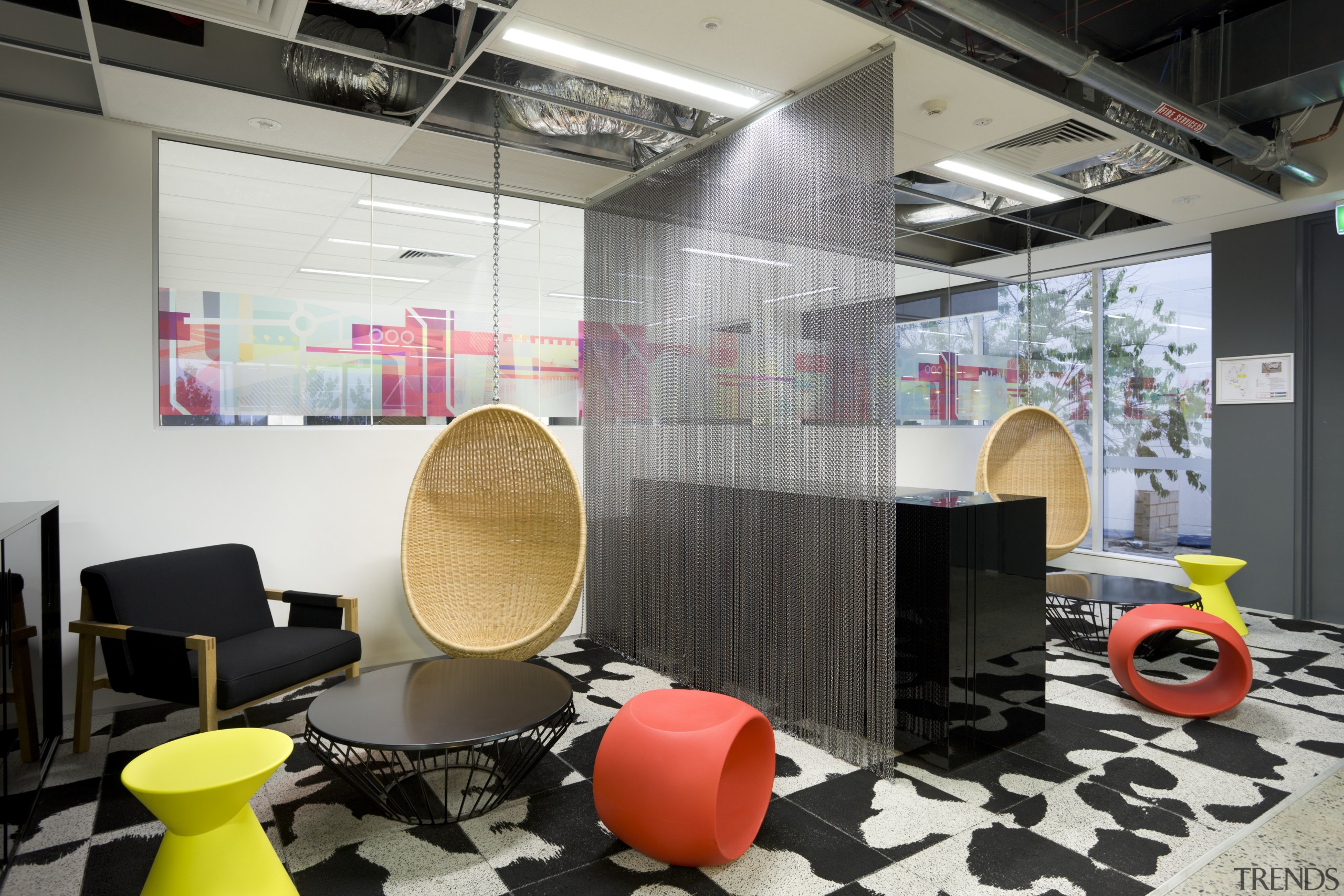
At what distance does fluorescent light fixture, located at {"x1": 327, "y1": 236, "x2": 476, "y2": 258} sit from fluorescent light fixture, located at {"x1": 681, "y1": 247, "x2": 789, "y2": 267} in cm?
149

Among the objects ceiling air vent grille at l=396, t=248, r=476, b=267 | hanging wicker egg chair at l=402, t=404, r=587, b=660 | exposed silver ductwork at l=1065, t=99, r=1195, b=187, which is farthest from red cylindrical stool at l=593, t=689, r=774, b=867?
exposed silver ductwork at l=1065, t=99, r=1195, b=187

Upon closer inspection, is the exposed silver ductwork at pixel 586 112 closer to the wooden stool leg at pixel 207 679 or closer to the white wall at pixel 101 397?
the white wall at pixel 101 397

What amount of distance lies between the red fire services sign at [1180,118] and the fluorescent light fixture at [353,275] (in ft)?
12.5

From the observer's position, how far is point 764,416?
11.2 feet

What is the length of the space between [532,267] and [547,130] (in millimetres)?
1153

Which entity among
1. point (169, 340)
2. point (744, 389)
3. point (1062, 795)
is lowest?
point (1062, 795)

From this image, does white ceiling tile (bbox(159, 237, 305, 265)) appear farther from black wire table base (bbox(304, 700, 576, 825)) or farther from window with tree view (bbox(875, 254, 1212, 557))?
window with tree view (bbox(875, 254, 1212, 557))

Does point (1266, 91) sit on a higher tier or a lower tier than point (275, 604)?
higher

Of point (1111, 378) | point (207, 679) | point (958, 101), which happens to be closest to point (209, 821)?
point (207, 679)

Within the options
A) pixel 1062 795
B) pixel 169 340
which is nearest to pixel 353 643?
pixel 169 340

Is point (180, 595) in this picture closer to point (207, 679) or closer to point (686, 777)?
point (207, 679)

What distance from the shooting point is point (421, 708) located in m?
2.53

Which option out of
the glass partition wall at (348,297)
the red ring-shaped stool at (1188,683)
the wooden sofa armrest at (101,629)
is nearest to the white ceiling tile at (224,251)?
the glass partition wall at (348,297)

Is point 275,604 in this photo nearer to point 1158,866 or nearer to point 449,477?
point 449,477
